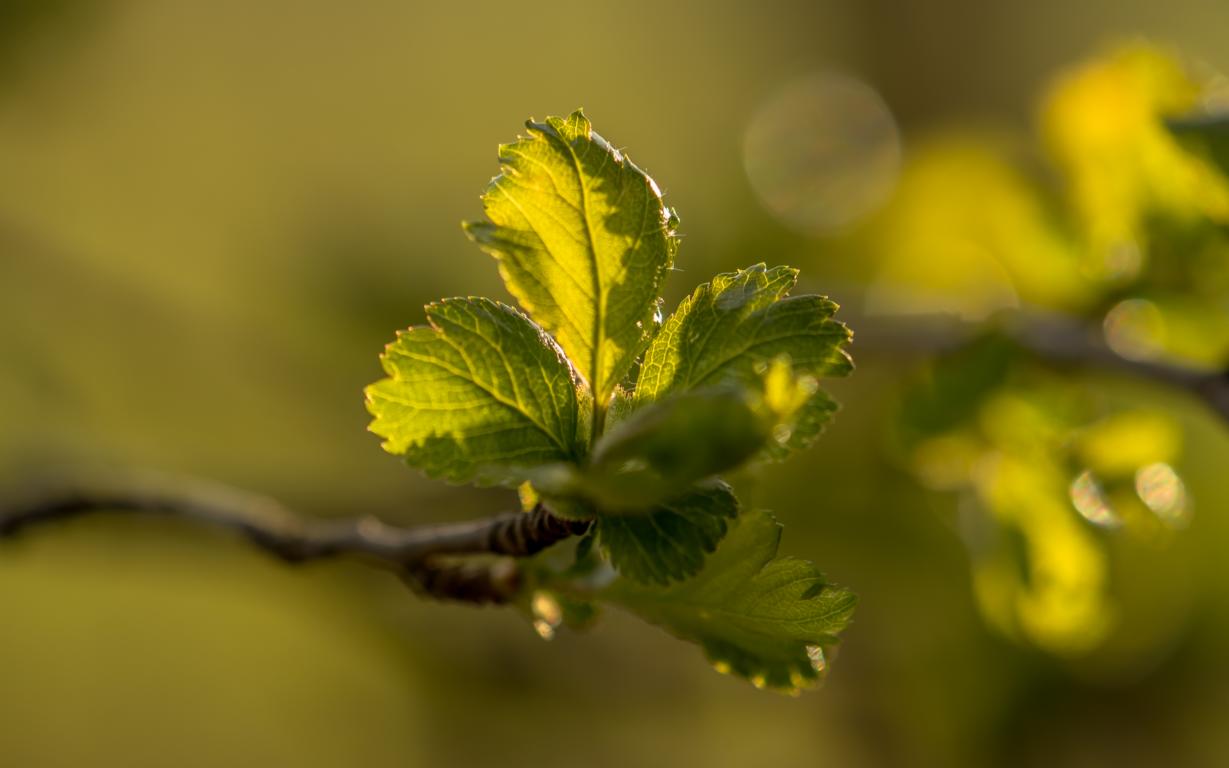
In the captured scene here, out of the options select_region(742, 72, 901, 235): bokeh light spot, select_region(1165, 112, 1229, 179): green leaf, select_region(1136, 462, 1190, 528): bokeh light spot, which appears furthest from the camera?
select_region(742, 72, 901, 235): bokeh light spot

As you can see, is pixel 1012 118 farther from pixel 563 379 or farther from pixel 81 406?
pixel 563 379

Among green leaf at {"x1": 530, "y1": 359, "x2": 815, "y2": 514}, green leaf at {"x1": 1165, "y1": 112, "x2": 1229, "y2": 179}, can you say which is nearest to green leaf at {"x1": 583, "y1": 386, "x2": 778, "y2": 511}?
green leaf at {"x1": 530, "y1": 359, "x2": 815, "y2": 514}

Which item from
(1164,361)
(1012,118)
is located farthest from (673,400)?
(1012,118)

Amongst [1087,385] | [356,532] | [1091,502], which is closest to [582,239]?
[356,532]

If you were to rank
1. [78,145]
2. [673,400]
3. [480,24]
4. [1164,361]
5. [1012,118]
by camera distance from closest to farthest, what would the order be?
[673,400]
[1164,361]
[78,145]
[480,24]
[1012,118]

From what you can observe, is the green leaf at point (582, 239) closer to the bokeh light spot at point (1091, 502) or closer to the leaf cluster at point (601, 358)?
the leaf cluster at point (601, 358)

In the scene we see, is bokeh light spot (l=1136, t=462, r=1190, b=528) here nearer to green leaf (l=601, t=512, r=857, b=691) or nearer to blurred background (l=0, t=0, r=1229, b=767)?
blurred background (l=0, t=0, r=1229, b=767)

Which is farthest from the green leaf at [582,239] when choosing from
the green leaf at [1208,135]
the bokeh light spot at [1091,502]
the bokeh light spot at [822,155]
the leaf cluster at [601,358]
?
the bokeh light spot at [822,155]
